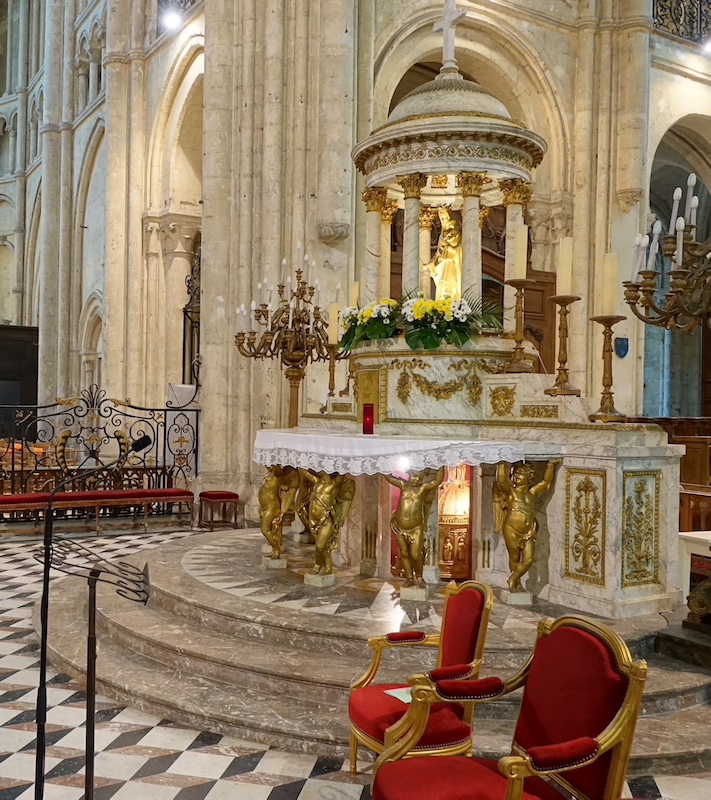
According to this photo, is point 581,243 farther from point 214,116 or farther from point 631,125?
point 214,116

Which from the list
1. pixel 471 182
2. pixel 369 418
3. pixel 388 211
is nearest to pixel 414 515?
pixel 369 418

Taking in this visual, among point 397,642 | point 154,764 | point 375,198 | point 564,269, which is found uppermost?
point 375,198

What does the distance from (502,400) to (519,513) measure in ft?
3.35

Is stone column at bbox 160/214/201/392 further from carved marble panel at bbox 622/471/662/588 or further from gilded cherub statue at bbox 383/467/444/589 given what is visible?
carved marble panel at bbox 622/471/662/588

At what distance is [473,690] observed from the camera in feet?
9.35

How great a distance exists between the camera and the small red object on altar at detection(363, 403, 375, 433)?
632 centimetres

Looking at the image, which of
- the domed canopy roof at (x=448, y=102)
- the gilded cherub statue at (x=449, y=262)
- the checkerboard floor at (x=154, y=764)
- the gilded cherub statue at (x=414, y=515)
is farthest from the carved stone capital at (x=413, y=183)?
the checkerboard floor at (x=154, y=764)

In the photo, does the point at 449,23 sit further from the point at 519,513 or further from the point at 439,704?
the point at 439,704

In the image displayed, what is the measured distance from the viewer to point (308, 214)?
33.2ft

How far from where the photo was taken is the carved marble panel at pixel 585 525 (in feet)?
16.5

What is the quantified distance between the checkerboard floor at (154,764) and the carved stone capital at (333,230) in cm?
634

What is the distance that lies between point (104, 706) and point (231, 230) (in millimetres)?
7274

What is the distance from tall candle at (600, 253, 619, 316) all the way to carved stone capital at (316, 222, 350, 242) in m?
5.35

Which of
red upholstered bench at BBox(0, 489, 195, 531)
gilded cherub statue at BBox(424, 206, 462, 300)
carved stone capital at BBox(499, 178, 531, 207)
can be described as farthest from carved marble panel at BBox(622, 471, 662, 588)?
red upholstered bench at BBox(0, 489, 195, 531)
